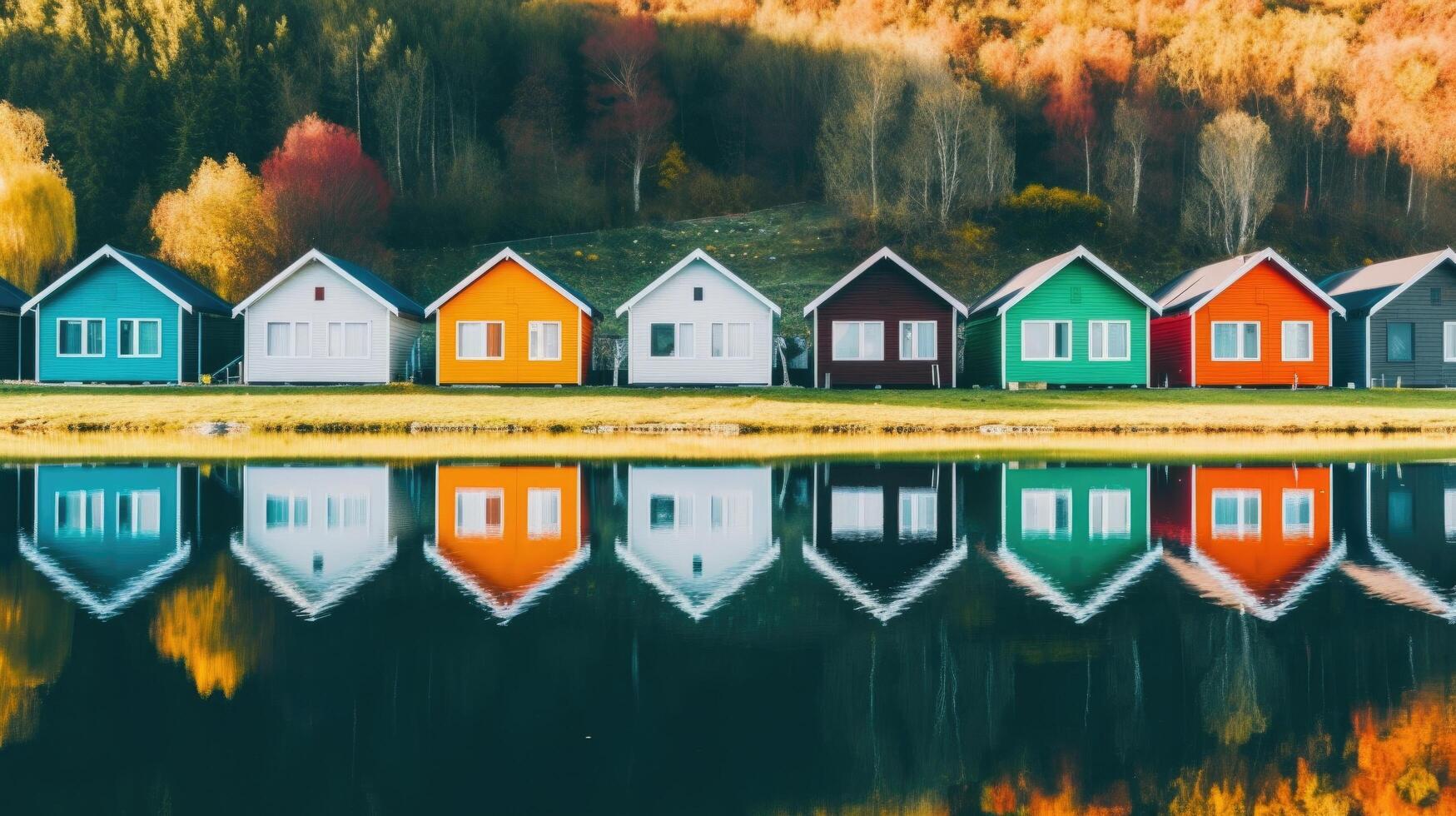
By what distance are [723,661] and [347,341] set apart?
3869cm

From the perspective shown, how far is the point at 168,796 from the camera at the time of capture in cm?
674

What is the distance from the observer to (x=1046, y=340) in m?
44.4

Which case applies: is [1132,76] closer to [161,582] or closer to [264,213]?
[264,213]

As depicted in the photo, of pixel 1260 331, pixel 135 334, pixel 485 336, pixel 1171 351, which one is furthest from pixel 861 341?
pixel 135 334

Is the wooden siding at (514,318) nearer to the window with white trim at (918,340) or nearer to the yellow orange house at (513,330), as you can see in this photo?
the yellow orange house at (513,330)

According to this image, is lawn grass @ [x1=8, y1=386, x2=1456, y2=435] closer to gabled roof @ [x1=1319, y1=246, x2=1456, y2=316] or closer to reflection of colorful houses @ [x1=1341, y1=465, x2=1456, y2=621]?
gabled roof @ [x1=1319, y1=246, x2=1456, y2=316]

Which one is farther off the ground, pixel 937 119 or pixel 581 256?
pixel 937 119

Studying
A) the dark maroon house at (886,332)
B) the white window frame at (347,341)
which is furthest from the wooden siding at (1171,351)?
the white window frame at (347,341)

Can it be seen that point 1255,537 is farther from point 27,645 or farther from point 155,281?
point 155,281

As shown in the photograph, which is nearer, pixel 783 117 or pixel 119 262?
pixel 119 262

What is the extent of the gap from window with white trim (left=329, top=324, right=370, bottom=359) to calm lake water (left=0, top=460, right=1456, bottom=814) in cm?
2882

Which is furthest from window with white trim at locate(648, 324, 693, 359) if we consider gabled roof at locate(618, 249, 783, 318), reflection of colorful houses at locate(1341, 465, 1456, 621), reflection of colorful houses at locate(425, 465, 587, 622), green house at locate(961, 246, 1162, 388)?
reflection of colorful houses at locate(1341, 465, 1456, 621)

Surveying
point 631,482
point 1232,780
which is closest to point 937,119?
→ point 631,482

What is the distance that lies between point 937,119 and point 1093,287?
3181cm
